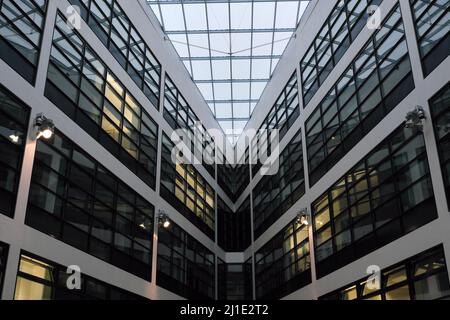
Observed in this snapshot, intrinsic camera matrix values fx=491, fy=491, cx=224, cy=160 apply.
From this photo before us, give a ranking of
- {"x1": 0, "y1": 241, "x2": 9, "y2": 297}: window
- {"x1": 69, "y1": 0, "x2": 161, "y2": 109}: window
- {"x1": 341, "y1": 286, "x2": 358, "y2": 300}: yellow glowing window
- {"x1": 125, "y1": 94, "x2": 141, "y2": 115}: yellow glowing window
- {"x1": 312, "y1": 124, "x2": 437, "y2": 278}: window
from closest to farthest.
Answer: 1. {"x1": 0, "y1": 241, "x2": 9, "y2": 297}: window
2. {"x1": 312, "y1": 124, "x2": 437, "y2": 278}: window
3. {"x1": 341, "y1": 286, "x2": 358, "y2": 300}: yellow glowing window
4. {"x1": 69, "y1": 0, "x2": 161, "y2": 109}: window
5. {"x1": 125, "y1": 94, "x2": 141, "y2": 115}: yellow glowing window

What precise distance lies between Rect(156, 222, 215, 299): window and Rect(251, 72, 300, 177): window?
7.16m

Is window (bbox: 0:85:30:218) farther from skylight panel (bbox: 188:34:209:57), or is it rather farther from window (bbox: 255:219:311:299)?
skylight panel (bbox: 188:34:209:57)

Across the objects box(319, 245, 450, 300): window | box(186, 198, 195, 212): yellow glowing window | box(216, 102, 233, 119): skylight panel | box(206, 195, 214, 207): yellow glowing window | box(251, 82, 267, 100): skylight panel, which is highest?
box(251, 82, 267, 100): skylight panel

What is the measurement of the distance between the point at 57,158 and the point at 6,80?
321cm

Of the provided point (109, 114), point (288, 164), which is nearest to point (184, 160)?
point (288, 164)

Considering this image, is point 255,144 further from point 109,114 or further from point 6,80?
point 6,80

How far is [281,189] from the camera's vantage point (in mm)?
26781

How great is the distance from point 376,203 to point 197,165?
15.3 m

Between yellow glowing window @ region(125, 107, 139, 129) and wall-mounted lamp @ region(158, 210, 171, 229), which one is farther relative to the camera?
wall-mounted lamp @ region(158, 210, 171, 229)

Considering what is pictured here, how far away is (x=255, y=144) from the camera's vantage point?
33844mm

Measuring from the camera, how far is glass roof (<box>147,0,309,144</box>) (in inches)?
1127

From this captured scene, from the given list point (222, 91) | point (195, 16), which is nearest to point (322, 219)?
point (195, 16)

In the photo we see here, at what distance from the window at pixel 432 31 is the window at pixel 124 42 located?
1242cm

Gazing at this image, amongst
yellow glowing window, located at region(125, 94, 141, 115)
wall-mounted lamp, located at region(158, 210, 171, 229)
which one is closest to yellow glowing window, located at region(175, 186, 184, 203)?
wall-mounted lamp, located at region(158, 210, 171, 229)
